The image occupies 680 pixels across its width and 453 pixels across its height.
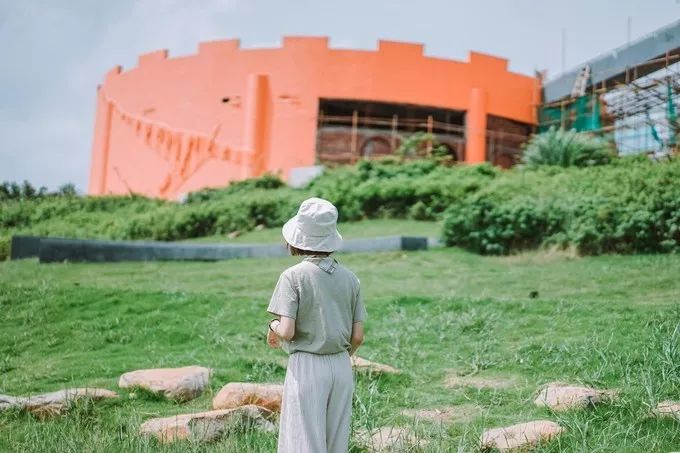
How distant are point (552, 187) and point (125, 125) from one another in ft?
Result: 63.8

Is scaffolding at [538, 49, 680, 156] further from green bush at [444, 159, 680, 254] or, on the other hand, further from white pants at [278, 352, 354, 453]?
white pants at [278, 352, 354, 453]

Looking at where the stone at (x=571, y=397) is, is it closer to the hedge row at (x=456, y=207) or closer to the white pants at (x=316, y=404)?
the white pants at (x=316, y=404)

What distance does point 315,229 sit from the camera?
9.82ft

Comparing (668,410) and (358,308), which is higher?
(358,308)

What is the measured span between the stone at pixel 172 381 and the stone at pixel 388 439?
1516 millimetres

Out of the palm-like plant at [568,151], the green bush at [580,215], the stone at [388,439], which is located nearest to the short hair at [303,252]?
the stone at [388,439]

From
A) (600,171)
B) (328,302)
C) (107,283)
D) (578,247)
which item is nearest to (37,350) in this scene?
(107,283)

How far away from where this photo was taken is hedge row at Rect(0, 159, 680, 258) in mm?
9891

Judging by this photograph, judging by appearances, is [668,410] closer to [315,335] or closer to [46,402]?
[315,335]

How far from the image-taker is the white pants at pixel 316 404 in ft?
9.45

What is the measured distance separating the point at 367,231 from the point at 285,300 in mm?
11175

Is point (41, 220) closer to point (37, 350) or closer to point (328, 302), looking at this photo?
point (37, 350)

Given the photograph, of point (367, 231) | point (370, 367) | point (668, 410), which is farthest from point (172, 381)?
point (367, 231)

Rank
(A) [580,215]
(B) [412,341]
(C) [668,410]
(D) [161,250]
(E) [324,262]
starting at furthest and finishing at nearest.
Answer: (D) [161,250] < (A) [580,215] < (B) [412,341] < (C) [668,410] < (E) [324,262]
